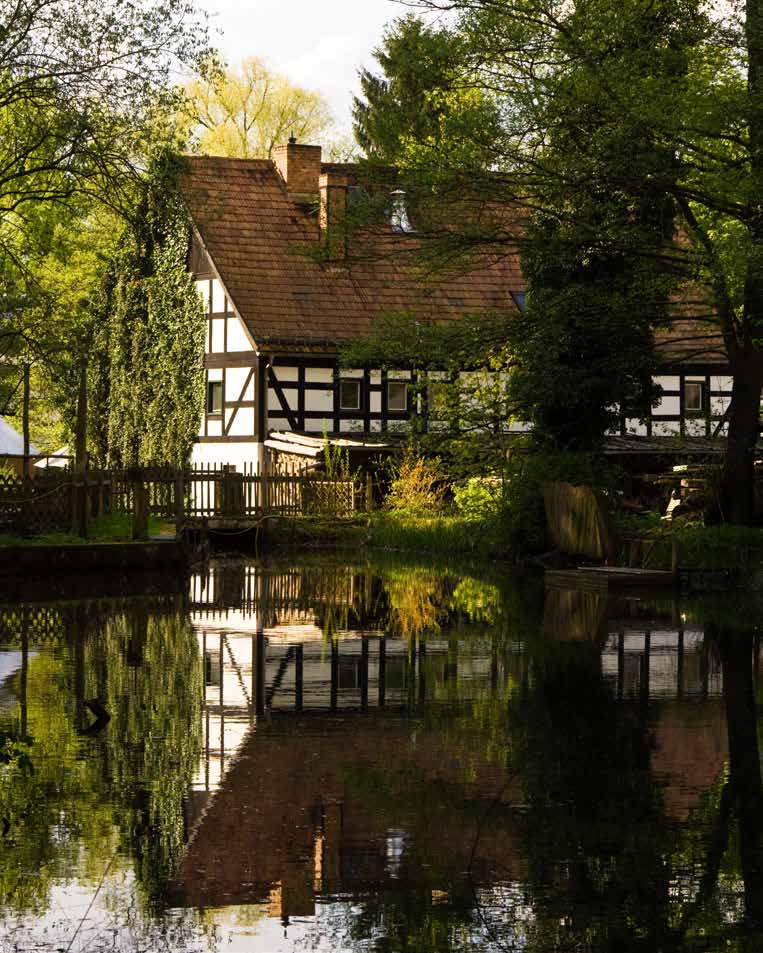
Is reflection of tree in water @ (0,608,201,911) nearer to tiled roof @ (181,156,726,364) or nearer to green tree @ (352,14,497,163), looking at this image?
green tree @ (352,14,497,163)

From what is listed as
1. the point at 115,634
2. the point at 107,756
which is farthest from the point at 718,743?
the point at 115,634

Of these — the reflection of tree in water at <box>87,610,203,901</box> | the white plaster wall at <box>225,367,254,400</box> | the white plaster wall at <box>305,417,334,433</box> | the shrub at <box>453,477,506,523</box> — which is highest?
the white plaster wall at <box>225,367,254,400</box>

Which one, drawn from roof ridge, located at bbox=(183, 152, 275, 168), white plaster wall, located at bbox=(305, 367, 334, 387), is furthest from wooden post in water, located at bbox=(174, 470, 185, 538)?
roof ridge, located at bbox=(183, 152, 275, 168)

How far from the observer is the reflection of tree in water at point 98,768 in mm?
7449

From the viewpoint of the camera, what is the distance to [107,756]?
10250 mm

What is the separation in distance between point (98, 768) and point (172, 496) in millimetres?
32415

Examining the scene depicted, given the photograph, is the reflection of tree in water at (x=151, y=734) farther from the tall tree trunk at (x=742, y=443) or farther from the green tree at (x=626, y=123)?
the tall tree trunk at (x=742, y=443)

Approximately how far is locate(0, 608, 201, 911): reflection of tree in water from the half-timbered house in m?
32.1

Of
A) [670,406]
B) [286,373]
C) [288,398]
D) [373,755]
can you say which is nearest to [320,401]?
[288,398]

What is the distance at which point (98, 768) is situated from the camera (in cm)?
982

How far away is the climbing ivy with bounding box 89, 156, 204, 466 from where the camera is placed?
51.3 m

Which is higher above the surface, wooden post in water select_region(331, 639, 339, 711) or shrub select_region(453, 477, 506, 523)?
shrub select_region(453, 477, 506, 523)

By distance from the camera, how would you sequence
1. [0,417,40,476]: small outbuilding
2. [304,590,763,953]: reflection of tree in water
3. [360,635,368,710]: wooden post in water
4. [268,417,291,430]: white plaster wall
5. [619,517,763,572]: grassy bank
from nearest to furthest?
[304,590,763,953]: reflection of tree in water, [360,635,368,710]: wooden post in water, [619,517,763,572]: grassy bank, [0,417,40,476]: small outbuilding, [268,417,291,430]: white plaster wall

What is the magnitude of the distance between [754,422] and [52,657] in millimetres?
18067
